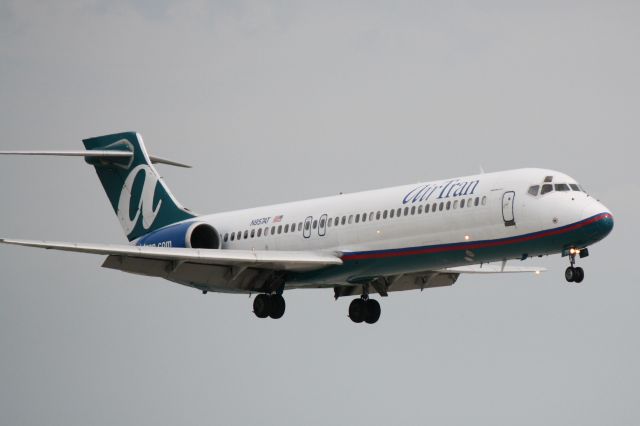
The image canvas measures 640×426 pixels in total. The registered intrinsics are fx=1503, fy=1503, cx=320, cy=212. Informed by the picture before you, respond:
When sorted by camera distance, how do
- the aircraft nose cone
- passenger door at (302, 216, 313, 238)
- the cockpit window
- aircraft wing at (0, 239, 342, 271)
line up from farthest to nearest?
1. passenger door at (302, 216, 313, 238)
2. aircraft wing at (0, 239, 342, 271)
3. the cockpit window
4. the aircraft nose cone

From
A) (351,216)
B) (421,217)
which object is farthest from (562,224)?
(351,216)

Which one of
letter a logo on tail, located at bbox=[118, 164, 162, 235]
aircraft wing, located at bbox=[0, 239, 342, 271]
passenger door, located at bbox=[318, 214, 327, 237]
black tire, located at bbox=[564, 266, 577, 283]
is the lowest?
black tire, located at bbox=[564, 266, 577, 283]

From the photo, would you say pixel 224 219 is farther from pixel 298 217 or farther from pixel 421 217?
pixel 421 217

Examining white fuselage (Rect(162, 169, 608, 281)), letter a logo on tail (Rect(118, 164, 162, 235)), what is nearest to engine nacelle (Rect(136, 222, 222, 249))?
white fuselage (Rect(162, 169, 608, 281))

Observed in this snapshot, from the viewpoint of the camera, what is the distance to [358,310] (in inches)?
1801

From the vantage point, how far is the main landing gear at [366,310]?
45.6 metres

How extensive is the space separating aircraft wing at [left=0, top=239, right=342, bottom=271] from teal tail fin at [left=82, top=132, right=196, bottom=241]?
20.4 feet

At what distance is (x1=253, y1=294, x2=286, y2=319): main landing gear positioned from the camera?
43.4 metres

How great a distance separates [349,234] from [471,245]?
13.5 feet

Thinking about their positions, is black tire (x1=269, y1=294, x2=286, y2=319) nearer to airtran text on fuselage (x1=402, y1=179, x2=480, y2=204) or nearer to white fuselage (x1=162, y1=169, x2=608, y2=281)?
white fuselage (x1=162, y1=169, x2=608, y2=281)

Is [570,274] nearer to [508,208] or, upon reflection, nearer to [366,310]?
[508,208]

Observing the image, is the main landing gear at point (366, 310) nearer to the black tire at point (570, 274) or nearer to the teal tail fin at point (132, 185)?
the teal tail fin at point (132, 185)

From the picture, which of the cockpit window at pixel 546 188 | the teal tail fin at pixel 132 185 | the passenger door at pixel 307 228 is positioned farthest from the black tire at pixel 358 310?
the cockpit window at pixel 546 188

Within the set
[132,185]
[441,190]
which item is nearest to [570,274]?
[441,190]
